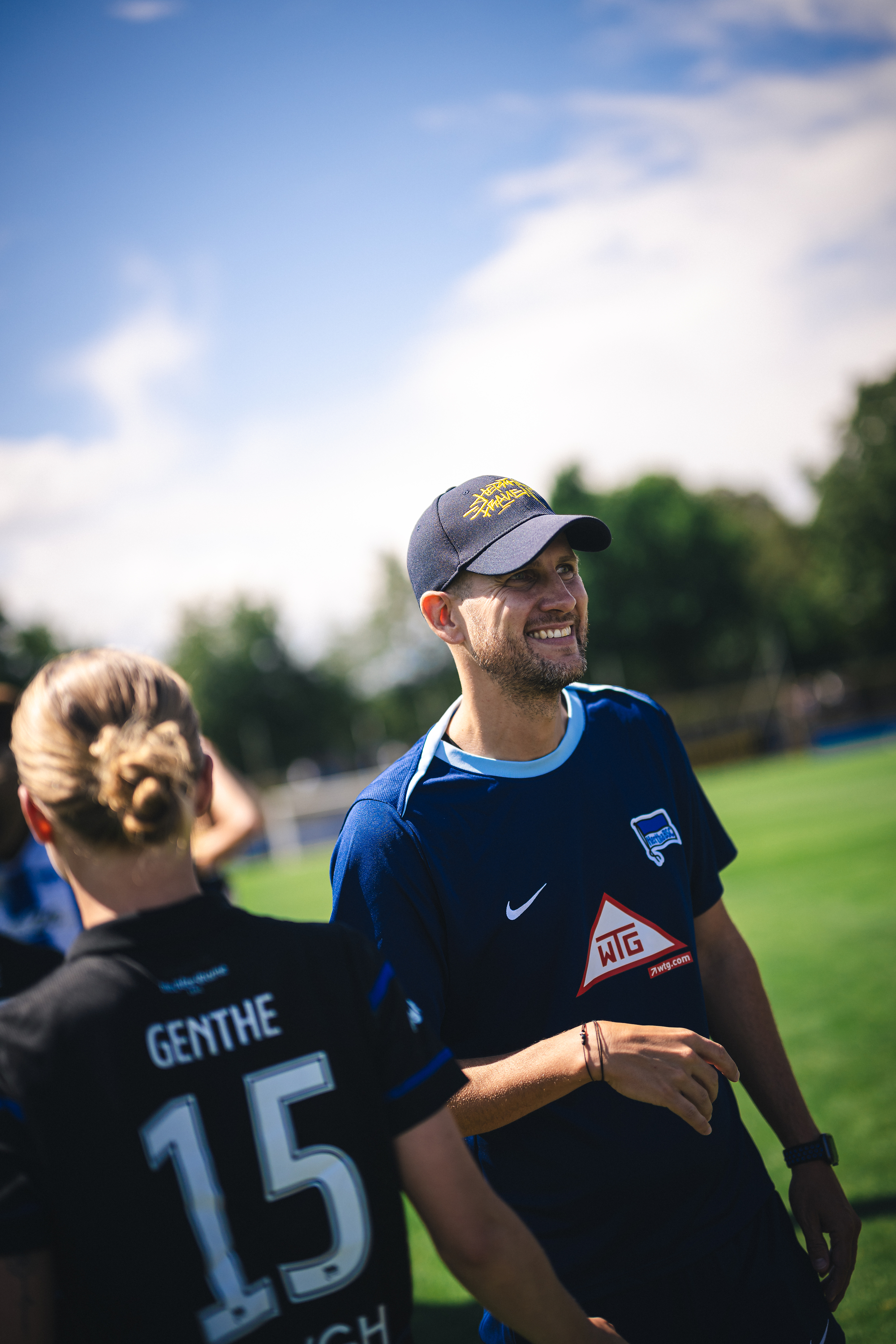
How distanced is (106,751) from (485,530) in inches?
53.6

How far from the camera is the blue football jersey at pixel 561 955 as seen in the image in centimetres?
210

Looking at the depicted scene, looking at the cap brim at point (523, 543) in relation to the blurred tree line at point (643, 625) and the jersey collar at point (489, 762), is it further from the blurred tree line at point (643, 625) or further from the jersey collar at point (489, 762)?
the blurred tree line at point (643, 625)

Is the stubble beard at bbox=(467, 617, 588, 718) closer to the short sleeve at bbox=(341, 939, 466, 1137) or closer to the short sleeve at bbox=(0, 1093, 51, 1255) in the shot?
the short sleeve at bbox=(341, 939, 466, 1137)

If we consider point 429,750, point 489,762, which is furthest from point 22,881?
point 489,762

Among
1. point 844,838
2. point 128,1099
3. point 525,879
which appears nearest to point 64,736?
point 128,1099

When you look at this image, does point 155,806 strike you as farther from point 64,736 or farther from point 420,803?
point 420,803

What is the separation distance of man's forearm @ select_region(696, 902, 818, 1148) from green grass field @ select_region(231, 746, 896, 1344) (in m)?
1.61

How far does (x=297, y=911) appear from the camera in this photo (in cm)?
1527

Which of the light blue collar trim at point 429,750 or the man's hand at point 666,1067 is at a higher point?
the light blue collar trim at point 429,750

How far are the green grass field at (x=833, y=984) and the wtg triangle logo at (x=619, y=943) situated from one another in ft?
7.29

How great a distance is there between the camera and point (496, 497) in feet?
8.36

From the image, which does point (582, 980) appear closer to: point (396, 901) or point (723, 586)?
point (396, 901)

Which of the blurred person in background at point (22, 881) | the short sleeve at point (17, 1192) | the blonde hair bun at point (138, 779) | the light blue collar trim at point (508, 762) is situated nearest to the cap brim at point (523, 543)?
the light blue collar trim at point (508, 762)

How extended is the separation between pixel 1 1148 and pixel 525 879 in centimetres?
127
